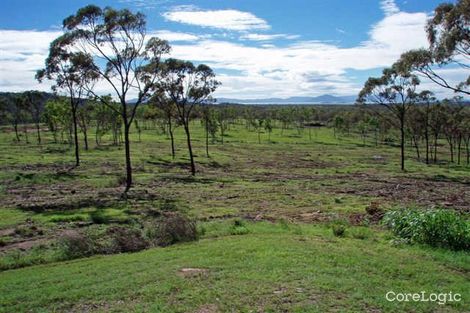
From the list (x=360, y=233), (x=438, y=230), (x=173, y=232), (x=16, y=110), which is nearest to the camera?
(x=438, y=230)

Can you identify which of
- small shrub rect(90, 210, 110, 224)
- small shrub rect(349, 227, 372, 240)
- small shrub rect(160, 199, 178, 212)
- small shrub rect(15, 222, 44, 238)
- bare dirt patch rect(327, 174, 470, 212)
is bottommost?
bare dirt patch rect(327, 174, 470, 212)

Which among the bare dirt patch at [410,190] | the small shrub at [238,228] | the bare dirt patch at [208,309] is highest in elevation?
the bare dirt patch at [208,309]

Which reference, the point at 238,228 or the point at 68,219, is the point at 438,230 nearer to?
the point at 238,228

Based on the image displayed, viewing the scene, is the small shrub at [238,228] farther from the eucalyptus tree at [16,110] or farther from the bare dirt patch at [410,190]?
the eucalyptus tree at [16,110]

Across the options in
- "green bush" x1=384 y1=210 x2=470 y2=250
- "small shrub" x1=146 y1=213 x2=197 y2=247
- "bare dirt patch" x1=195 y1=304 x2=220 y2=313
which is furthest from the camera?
"small shrub" x1=146 y1=213 x2=197 y2=247

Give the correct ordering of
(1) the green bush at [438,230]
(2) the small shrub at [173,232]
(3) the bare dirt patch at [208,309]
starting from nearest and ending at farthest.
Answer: (3) the bare dirt patch at [208,309] < (1) the green bush at [438,230] < (2) the small shrub at [173,232]

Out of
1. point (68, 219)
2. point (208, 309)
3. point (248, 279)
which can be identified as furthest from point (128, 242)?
point (208, 309)

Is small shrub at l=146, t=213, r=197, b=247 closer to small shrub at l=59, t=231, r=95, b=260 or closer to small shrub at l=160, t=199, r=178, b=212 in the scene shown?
small shrub at l=59, t=231, r=95, b=260

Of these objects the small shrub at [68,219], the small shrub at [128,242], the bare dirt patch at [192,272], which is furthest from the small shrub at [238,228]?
the small shrub at [68,219]

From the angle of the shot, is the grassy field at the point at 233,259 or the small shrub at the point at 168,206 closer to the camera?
the grassy field at the point at 233,259

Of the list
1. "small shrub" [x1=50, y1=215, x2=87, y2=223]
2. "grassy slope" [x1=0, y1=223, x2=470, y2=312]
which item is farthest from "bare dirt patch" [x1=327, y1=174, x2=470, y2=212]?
"small shrub" [x1=50, y1=215, x2=87, y2=223]

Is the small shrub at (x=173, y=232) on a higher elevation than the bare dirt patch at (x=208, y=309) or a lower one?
lower

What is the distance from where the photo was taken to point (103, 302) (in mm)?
10469

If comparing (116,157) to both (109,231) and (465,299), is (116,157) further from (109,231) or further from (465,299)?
(465,299)
